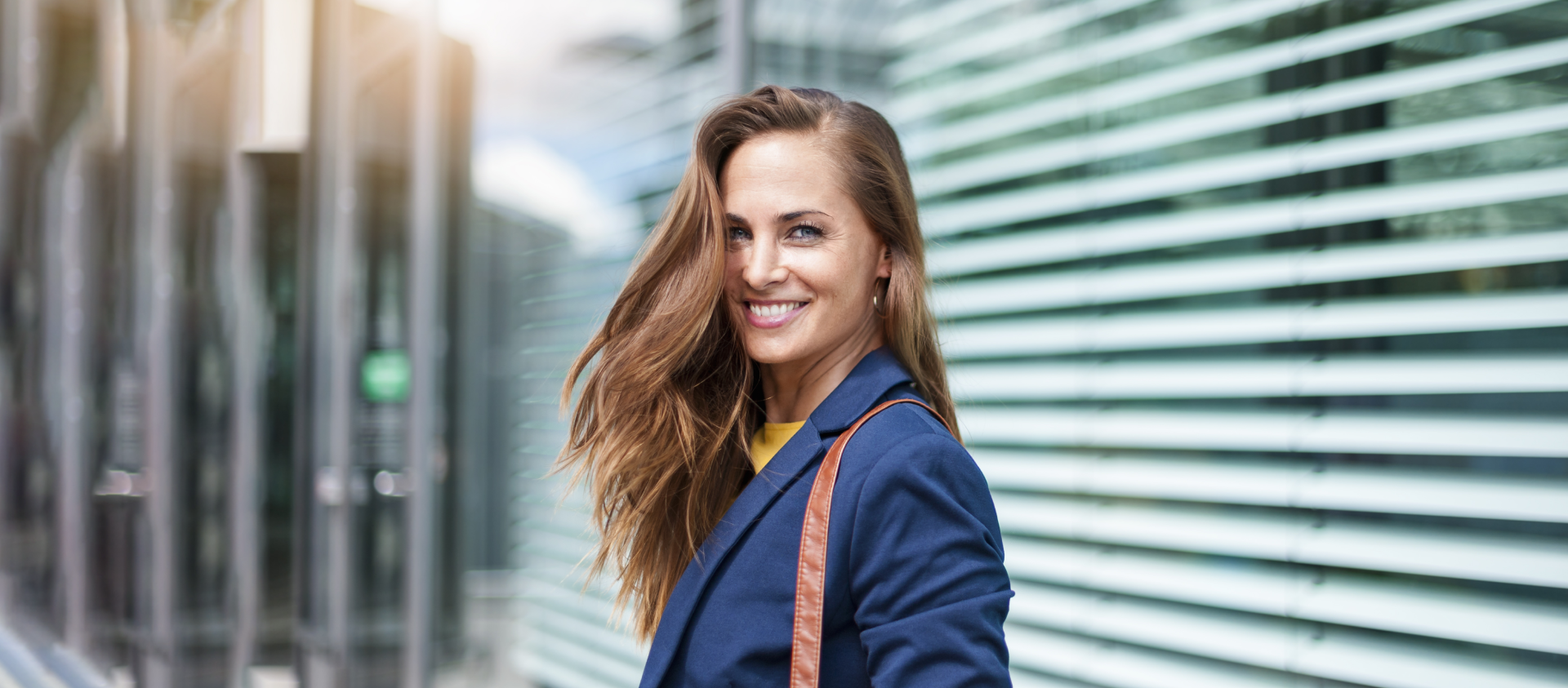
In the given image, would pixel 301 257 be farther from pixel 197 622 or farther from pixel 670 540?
pixel 670 540

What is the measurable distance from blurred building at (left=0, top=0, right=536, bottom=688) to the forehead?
143 inches

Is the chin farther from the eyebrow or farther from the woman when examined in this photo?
the eyebrow

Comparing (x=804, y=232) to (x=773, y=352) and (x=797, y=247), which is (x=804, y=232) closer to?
(x=797, y=247)

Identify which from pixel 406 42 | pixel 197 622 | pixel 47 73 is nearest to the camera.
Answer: pixel 406 42

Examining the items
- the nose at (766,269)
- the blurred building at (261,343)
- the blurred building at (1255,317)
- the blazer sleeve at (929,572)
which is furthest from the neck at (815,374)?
the blurred building at (261,343)

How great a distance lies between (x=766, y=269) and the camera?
1.42m

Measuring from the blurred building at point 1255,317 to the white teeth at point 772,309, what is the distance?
4.12ft

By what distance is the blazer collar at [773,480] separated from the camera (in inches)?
53.8

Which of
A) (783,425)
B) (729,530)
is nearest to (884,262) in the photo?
(783,425)

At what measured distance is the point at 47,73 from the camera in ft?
30.7

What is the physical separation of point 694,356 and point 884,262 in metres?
0.35

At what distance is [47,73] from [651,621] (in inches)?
415

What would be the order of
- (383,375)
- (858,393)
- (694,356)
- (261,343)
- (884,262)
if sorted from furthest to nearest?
1. (261,343)
2. (383,375)
3. (694,356)
4. (884,262)
5. (858,393)

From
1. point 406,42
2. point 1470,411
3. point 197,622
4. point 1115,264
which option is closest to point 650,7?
point 406,42
